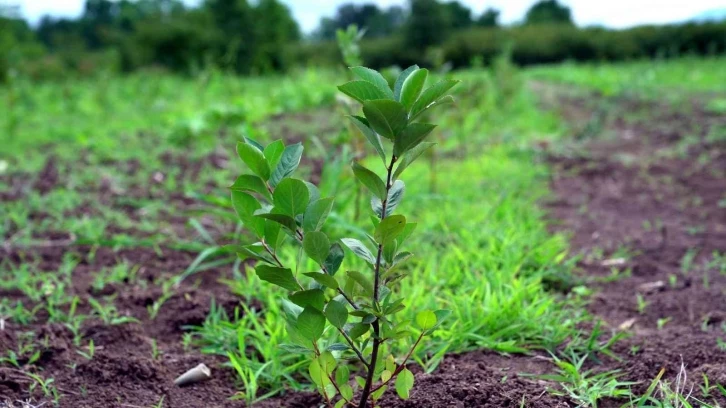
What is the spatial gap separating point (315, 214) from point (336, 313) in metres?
0.19

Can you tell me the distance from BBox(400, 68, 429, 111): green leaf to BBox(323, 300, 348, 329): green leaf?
38 centimetres

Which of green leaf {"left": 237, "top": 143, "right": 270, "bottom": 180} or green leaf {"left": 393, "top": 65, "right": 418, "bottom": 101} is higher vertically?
green leaf {"left": 393, "top": 65, "right": 418, "bottom": 101}

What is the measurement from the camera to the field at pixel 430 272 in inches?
61.4

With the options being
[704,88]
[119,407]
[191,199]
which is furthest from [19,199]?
[704,88]

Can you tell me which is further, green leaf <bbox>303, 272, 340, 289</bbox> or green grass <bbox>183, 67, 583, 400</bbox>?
green grass <bbox>183, 67, 583, 400</bbox>

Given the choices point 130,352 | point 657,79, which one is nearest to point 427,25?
point 657,79

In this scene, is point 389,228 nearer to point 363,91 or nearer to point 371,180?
point 371,180

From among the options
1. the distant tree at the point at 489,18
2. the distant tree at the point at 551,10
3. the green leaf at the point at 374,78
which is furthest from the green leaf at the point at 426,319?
the distant tree at the point at 551,10

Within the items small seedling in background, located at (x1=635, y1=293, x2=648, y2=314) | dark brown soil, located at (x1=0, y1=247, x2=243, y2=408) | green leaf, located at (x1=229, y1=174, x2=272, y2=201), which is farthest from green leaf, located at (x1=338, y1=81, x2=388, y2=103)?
small seedling in background, located at (x1=635, y1=293, x2=648, y2=314)

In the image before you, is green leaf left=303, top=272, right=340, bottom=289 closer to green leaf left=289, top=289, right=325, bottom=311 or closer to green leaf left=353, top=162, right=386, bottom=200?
green leaf left=289, top=289, right=325, bottom=311

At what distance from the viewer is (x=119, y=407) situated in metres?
1.44

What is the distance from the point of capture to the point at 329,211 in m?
1.12

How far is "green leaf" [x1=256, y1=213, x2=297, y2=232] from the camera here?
1065 millimetres

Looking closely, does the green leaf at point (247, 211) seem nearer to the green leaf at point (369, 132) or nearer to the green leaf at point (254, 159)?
the green leaf at point (254, 159)
